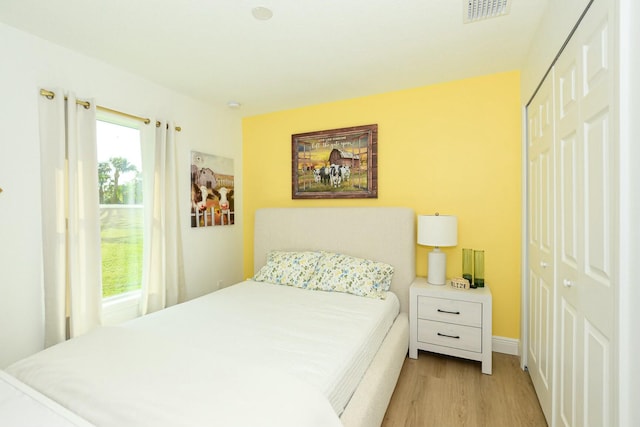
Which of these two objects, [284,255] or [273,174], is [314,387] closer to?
[284,255]

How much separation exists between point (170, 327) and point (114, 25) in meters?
1.93

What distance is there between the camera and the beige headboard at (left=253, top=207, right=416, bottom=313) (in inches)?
109

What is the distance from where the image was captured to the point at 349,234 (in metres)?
2.99

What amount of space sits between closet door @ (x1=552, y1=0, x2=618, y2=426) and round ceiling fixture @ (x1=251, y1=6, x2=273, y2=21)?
154cm

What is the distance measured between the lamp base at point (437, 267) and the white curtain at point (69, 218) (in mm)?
2641

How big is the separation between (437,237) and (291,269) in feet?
4.45

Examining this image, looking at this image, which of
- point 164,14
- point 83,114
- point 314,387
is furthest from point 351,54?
point 314,387

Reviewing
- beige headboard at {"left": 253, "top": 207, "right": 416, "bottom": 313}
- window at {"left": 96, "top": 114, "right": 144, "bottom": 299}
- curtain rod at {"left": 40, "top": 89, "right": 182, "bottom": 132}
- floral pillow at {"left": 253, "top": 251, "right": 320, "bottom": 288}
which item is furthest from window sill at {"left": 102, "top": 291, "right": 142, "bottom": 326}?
curtain rod at {"left": 40, "top": 89, "right": 182, "bottom": 132}

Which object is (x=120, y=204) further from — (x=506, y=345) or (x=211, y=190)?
(x=506, y=345)

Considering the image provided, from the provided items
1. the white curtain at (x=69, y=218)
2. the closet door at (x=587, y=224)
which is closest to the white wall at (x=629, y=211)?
the closet door at (x=587, y=224)

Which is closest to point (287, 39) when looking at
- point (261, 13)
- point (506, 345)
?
point (261, 13)

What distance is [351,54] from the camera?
2273 mm

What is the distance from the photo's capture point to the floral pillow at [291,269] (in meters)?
2.84

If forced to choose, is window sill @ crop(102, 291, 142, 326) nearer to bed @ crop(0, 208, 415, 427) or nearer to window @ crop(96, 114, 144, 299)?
window @ crop(96, 114, 144, 299)
